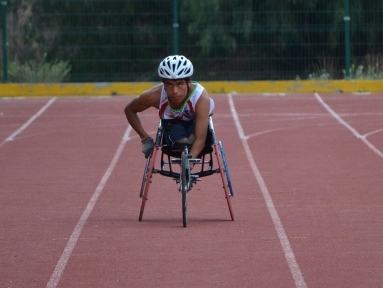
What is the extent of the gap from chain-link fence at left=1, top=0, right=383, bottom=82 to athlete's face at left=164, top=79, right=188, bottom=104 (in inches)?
642

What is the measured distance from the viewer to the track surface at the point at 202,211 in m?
8.09

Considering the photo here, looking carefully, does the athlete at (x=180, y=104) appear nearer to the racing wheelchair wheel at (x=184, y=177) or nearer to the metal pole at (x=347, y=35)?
the racing wheelchair wheel at (x=184, y=177)

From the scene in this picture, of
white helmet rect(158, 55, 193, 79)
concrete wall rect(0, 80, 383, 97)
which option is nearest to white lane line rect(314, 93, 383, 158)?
concrete wall rect(0, 80, 383, 97)

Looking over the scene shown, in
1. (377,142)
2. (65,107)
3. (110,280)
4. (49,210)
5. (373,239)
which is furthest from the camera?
(65,107)

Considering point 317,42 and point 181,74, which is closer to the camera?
point 181,74

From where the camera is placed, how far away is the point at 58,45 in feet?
90.7

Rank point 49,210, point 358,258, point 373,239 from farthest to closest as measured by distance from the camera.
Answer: point 49,210, point 373,239, point 358,258

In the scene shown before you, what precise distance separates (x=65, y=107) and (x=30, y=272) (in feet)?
53.8

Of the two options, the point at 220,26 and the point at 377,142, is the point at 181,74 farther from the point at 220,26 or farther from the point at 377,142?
the point at 220,26

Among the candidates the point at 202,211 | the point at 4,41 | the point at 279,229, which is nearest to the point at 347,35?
the point at 4,41

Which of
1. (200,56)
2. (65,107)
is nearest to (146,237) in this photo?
(65,107)

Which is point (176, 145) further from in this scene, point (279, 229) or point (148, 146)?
point (279, 229)

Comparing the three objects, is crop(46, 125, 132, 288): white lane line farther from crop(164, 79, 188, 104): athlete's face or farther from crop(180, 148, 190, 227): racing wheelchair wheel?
crop(164, 79, 188, 104): athlete's face

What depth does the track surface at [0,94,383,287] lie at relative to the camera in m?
8.09
